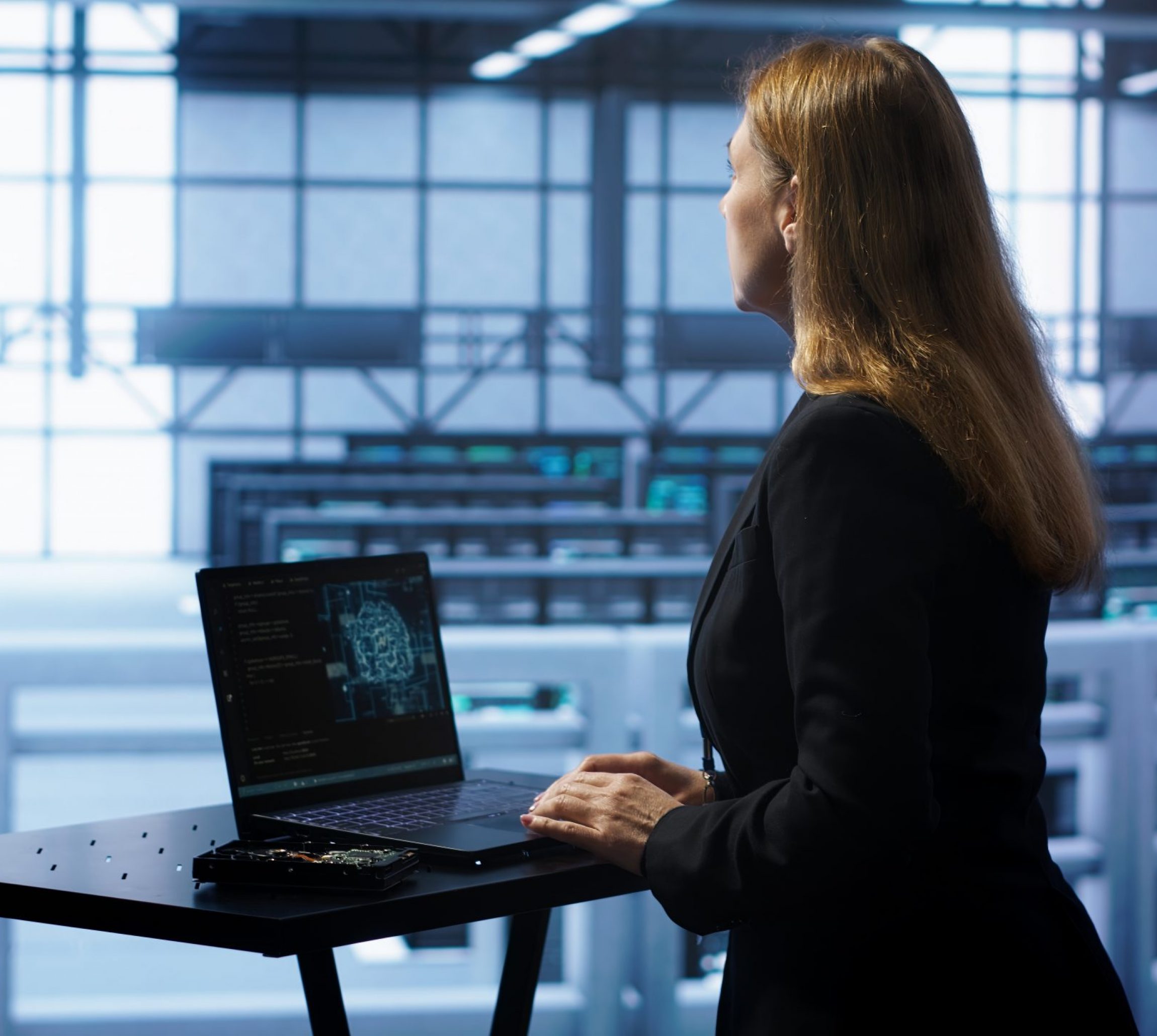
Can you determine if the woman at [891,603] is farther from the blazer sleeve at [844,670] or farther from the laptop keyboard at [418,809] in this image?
the laptop keyboard at [418,809]

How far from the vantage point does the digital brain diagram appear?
1.36 m

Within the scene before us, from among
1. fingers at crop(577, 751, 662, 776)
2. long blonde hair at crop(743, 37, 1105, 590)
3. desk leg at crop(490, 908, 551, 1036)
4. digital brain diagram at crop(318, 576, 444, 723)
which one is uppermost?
long blonde hair at crop(743, 37, 1105, 590)

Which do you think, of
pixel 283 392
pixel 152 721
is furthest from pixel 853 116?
pixel 283 392

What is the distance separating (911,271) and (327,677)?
0.68 metres

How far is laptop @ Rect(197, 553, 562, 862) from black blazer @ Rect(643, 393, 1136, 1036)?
23 cm

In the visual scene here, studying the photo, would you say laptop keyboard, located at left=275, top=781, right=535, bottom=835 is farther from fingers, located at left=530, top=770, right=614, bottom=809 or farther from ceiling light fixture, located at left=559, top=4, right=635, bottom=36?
ceiling light fixture, located at left=559, top=4, right=635, bottom=36

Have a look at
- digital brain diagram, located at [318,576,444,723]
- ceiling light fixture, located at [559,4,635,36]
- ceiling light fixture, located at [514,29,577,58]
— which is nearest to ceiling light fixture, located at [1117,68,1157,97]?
ceiling light fixture, located at [514,29,577,58]

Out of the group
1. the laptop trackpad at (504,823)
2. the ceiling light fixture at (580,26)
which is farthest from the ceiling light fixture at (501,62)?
the laptop trackpad at (504,823)

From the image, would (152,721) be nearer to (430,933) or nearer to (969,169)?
(430,933)

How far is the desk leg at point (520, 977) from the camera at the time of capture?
55.2 inches

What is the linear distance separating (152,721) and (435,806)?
1342 mm

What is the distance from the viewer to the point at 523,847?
117 centimetres

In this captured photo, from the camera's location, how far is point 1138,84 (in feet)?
49.4

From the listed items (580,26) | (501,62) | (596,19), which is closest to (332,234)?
(501,62)
